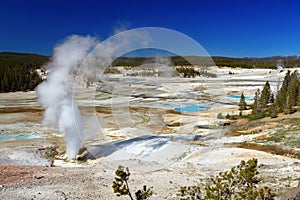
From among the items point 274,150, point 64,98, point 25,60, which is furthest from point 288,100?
point 25,60

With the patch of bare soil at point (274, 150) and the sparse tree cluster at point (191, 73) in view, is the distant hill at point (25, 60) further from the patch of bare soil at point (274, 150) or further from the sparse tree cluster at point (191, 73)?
the sparse tree cluster at point (191, 73)

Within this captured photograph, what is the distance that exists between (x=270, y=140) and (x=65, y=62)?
12324 mm

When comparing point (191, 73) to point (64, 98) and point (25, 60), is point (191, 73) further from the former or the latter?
point (25, 60)

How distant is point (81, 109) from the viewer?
43.9 feet

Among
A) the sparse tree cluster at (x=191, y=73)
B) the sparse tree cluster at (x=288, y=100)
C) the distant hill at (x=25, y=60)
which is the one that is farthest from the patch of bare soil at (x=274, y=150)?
the distant hill at (x=25, y=60)

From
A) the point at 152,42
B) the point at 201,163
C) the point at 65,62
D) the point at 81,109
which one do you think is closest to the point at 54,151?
the point at 81,109

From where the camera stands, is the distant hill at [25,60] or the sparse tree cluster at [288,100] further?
the distant hill at [25,60]

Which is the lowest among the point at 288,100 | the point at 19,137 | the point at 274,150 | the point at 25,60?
the point at 19,137

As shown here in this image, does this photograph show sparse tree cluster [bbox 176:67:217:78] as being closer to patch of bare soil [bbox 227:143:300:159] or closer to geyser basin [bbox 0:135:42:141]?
patch of bare soil [bbox 227:143:300:159]

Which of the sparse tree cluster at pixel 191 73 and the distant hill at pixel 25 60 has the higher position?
the distant hill at pixel 25 60

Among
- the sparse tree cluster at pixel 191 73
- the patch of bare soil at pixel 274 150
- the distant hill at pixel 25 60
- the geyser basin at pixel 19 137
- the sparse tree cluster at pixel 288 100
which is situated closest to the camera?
the sparse tree cluster at pixel 191 73

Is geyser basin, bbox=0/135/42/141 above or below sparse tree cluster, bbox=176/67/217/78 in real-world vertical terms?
below

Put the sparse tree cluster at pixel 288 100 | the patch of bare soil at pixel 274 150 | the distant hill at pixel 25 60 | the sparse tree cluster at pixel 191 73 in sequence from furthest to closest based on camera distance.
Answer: the distant hill at pixel 25 60 → the sparse tree cluster at pixel 288 100 → the patch of bare soil at pixel 274 150 → the sparse tree cluster at pixel 191 73

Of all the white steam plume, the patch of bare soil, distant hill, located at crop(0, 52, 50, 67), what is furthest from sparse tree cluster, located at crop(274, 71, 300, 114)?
distant hill, located at crop(0, 52, 50, 67)
